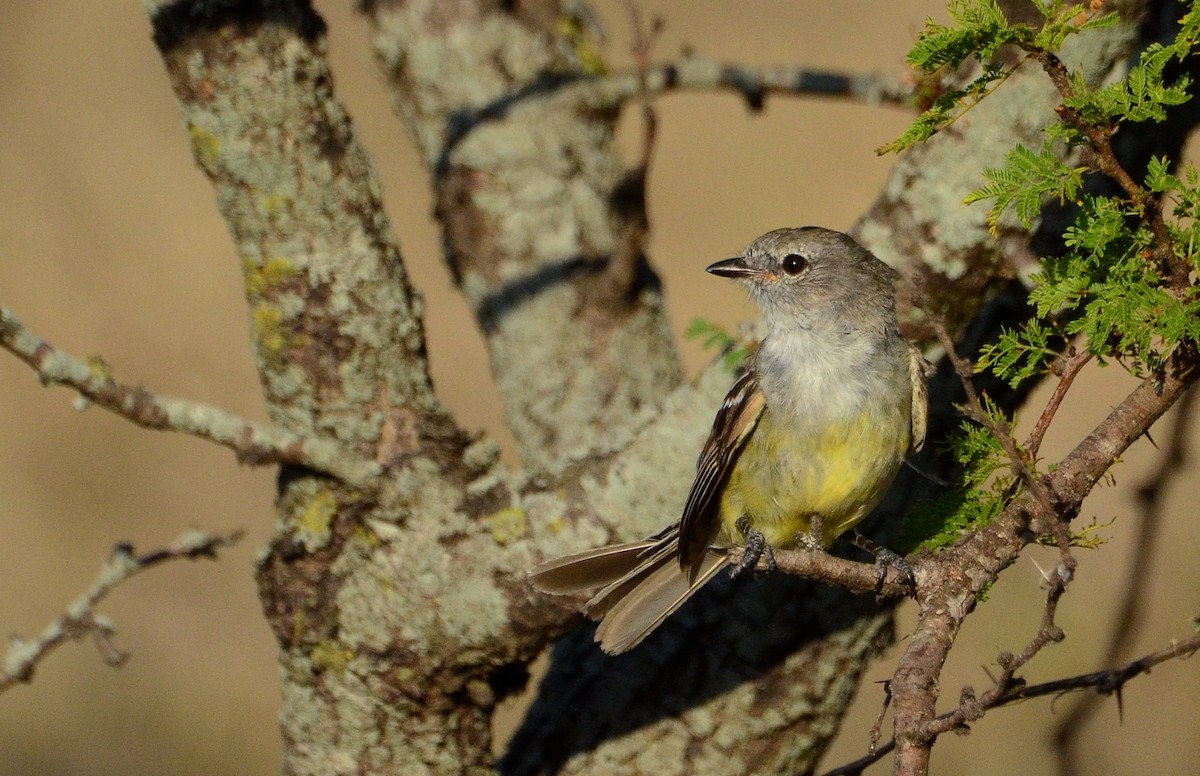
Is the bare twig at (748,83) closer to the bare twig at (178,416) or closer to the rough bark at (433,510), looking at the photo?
the rough bark at (433,510)

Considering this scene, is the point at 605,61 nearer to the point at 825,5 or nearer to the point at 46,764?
the point at 46,764

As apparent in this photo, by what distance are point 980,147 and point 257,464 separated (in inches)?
87.4

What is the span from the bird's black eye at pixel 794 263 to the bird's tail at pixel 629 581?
1060mm

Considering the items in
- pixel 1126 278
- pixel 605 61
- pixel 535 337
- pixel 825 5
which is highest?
pixel 825 5

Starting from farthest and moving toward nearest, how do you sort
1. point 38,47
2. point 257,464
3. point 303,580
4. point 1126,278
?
point 38,47 < point 303,580 < point 257,464 < point 1126,278

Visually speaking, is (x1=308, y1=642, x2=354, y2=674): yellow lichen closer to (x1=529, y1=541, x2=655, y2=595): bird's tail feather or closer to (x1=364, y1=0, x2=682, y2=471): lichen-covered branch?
(x1=529, y1=541, x2=655, y2=595): bird's tail feather

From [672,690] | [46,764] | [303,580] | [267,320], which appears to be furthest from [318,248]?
[46,764]

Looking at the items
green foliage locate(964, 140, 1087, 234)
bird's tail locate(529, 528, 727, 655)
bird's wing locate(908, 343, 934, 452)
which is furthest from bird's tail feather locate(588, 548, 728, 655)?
green foliage locate(964, 140, 1087, 234)

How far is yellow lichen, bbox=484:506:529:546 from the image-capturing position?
370 cm

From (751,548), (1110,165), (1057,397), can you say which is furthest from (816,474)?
(1110,165)

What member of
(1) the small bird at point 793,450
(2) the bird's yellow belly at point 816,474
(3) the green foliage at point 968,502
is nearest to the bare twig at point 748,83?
(1) the small bird at point 793,450

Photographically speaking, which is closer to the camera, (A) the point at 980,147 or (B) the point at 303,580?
(A) the point at 980,147

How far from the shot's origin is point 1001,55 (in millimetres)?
3377

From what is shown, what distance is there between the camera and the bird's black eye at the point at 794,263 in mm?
4168
